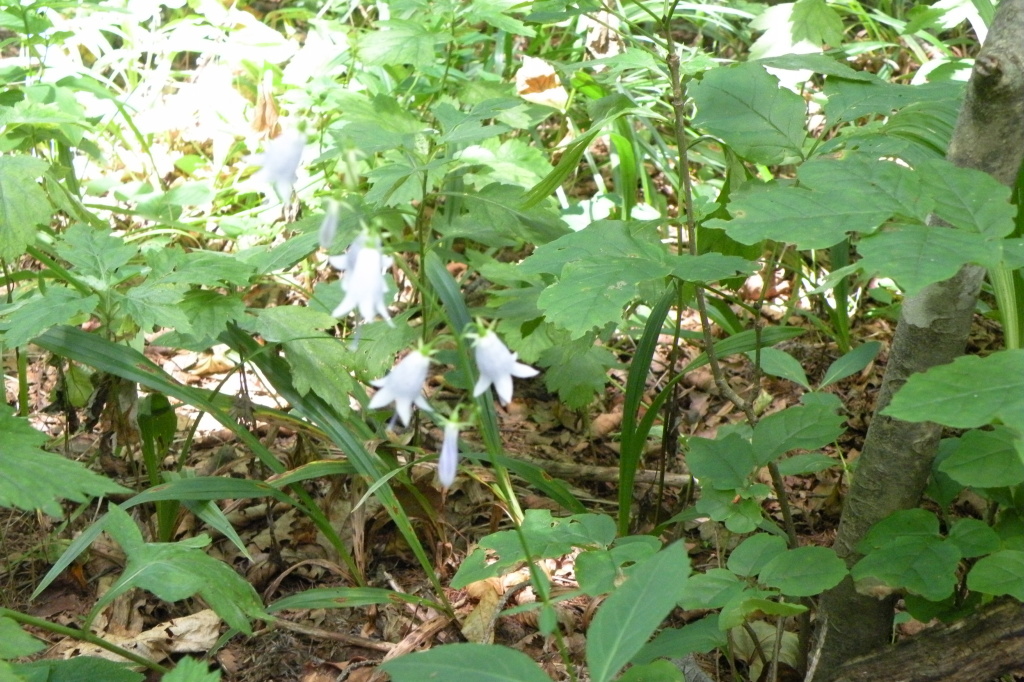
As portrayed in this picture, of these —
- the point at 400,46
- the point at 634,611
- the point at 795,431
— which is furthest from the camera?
the point at 400,46

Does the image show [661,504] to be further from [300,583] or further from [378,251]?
[378,251]

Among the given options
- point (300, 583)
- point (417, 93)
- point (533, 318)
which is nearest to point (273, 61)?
point (417, 93)

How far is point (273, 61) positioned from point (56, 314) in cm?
237

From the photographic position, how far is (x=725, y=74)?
1938 mm

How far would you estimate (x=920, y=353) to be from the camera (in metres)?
1.66

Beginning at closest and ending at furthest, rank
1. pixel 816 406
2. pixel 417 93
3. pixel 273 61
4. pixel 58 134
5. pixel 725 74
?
1. pixel 816 406
2. pixel 725 74
3. pixel 58 134
4. pixel 417 93
5. pixel 273 61

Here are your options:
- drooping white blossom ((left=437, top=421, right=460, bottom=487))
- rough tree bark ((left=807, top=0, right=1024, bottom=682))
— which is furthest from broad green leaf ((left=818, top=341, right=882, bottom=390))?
drooping white blossom ((left=437, top=421, right=460, bottom=487))

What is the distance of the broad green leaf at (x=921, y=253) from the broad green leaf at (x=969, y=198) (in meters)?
0.04

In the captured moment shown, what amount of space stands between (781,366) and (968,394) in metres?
0.96

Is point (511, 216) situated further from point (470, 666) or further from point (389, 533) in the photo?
point (470, 666)

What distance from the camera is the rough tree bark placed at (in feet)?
4.97

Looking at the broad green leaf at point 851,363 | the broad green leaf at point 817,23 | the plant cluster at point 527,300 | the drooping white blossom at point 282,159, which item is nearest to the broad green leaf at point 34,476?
the plant cluster at point 527,300

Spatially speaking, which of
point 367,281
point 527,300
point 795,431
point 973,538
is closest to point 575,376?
point 527,300

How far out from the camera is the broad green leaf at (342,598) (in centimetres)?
205
